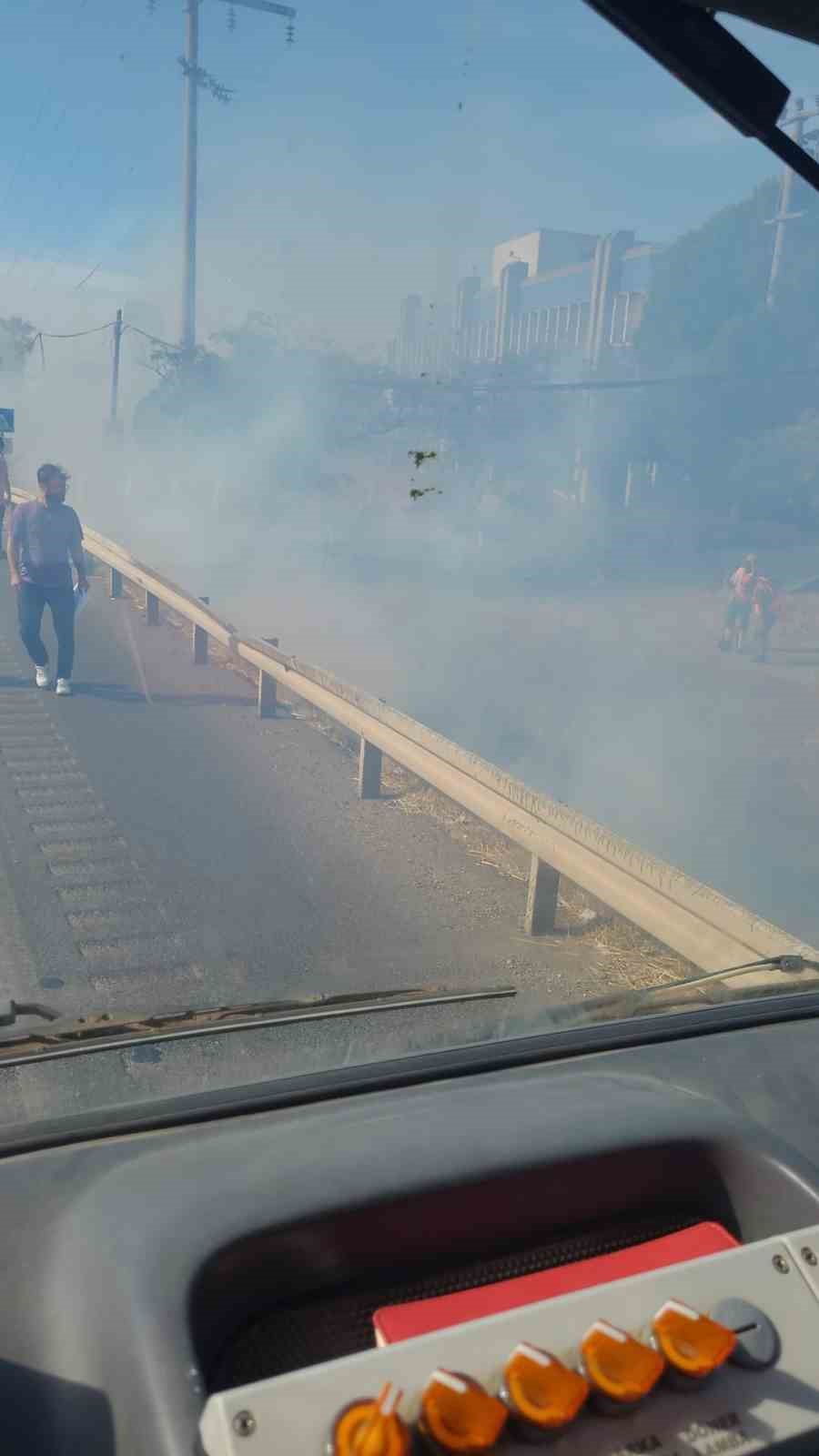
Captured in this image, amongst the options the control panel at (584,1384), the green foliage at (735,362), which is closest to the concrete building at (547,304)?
the green foliage at (735,362)

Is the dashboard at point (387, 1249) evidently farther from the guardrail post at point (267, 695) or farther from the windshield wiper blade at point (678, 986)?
the guardrail post at point (267, 695)

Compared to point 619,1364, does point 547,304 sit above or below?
above

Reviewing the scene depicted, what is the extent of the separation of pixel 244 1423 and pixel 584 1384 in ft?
1.30

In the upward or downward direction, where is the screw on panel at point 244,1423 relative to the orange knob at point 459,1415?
downward

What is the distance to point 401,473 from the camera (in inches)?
299

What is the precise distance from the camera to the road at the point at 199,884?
2.38 m

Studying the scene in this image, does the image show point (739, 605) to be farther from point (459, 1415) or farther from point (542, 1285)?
point (459, 1415)

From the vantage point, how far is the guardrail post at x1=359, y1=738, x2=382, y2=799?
15.7 ft

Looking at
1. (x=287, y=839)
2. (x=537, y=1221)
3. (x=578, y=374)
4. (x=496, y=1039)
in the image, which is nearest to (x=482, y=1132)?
(x=537, y=1221)

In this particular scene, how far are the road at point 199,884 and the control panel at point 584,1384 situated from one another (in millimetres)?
755

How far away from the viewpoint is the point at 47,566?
13.0ft

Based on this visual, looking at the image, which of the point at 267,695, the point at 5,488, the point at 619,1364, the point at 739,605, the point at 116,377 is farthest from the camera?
the point at 739,605

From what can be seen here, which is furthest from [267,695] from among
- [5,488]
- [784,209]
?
[784,209]

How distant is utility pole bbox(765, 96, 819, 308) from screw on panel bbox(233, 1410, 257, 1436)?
1.93m
